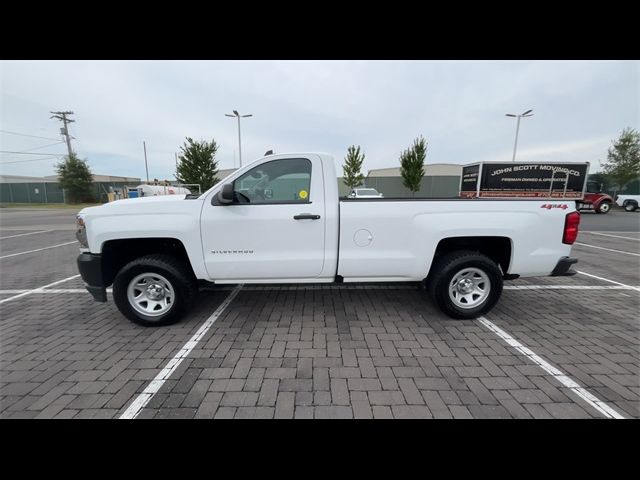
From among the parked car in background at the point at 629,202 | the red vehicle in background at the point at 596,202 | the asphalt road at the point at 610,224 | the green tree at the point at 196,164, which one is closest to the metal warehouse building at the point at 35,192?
the green tree at the point at 196,164

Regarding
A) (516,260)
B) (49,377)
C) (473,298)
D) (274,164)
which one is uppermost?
(274,164)

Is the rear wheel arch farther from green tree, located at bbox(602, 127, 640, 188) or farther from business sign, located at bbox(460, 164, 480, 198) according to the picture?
green tree, located at bbox(602, 127, 640, 188)

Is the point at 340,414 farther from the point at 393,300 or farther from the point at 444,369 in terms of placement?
the point at 393,300

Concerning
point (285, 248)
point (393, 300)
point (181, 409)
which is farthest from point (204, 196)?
point (393, 300)

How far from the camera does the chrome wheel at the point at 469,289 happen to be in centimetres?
353

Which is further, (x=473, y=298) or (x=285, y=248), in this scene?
(x=473, y=298)

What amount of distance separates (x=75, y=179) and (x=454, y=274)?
40519 mm

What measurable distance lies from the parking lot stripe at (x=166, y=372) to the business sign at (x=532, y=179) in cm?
1716

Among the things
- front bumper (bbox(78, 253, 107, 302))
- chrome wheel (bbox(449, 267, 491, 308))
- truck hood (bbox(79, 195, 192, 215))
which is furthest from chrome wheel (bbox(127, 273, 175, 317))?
chrome wheel (bbox(449, 267, 491, 308))

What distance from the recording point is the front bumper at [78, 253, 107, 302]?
329 cm

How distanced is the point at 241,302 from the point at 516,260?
3781 millimetres

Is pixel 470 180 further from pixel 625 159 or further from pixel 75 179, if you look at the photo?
pixel 75 179

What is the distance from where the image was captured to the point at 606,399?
2.26m

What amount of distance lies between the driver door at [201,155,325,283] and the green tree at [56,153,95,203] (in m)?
38.4
